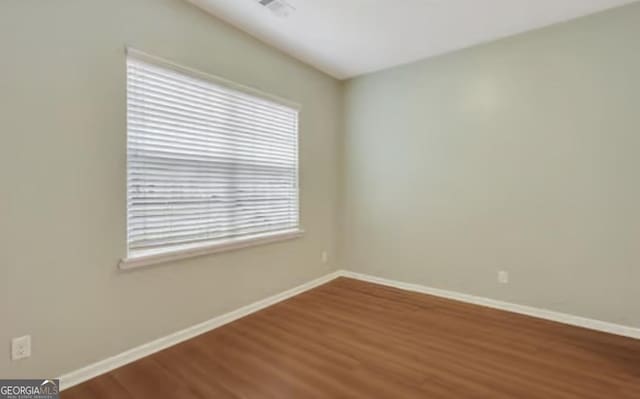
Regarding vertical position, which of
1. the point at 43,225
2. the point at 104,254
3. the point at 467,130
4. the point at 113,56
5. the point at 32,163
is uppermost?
the point at 113,56

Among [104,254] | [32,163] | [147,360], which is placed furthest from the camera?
[147,360]

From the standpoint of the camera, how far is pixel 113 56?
6.70ft

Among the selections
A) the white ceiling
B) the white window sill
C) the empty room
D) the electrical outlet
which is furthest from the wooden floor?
the white ceiling

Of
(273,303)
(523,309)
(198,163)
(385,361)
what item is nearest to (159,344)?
(273,303)

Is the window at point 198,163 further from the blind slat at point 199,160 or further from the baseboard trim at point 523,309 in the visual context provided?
the baseboard trim at point 523,309

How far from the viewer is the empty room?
1812 mm

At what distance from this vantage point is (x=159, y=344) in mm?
2295

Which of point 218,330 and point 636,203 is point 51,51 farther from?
point 636,203

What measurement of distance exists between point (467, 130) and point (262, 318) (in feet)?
9.07

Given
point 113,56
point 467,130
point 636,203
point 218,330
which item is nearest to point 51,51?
point 113,56

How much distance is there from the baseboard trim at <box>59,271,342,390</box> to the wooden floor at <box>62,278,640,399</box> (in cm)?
6

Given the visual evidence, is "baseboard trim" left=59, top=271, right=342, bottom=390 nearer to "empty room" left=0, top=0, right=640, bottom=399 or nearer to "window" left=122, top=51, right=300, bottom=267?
"empty room" left=0, top=0, right=640, bottom=399

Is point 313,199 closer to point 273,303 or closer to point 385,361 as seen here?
point 273,303

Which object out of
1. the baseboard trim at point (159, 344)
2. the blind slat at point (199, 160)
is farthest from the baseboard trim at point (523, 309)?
the blind slat at point (199, 160)
